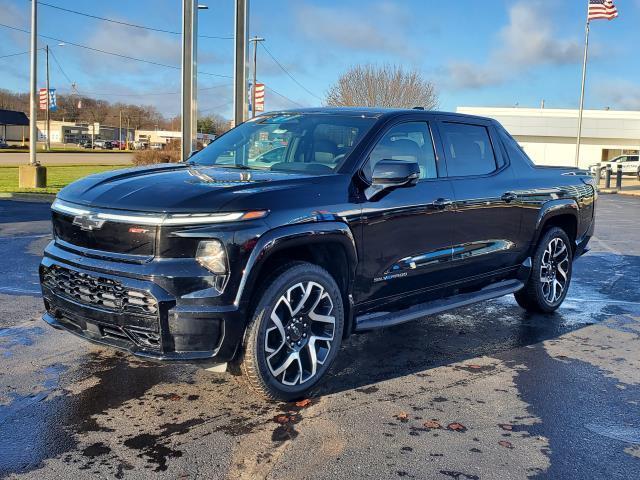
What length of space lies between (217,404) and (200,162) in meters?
2.04

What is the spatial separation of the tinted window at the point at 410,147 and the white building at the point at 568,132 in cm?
4924

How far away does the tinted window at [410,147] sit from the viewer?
189 inches

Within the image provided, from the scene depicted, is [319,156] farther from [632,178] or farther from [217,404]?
[632,178]

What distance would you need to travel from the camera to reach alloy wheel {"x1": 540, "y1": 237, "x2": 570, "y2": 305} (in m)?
6.49

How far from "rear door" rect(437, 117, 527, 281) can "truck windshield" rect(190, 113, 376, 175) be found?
951 mm

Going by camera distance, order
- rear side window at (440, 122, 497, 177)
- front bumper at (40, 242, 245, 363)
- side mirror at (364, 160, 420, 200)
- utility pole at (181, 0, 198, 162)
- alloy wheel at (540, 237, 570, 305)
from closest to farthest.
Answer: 1. front bumper at (40, 242, 245, 363)
2. side mirror at (364, 160, 420, 200)
3. rear side window at (440, 122, 497, 177)
4. alloy wheel at (540, 237, 570, 305)
5. utility pole at (181, 0, 198, 162)

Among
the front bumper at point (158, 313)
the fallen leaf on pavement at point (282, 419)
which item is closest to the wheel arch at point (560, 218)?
the fallen leaf on pavement at point (282, 419)

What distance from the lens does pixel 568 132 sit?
52.8m

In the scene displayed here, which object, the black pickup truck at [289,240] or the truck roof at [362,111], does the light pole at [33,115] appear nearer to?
the black pickup truck at [289,240]

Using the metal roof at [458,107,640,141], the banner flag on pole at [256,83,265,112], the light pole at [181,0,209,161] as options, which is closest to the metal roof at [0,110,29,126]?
the metal roof at [458,107,640,141]

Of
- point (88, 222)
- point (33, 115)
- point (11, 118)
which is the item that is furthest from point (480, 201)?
point (11, 118)

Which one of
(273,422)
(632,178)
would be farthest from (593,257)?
(632,178)

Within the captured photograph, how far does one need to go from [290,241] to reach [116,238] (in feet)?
3.29

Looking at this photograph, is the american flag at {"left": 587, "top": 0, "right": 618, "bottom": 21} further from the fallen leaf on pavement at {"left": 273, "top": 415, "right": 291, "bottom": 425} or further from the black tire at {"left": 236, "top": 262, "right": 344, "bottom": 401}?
the fallen leaf on pavement at {"left": 273, "top": 415, "right": 291, "bottom": 425}
